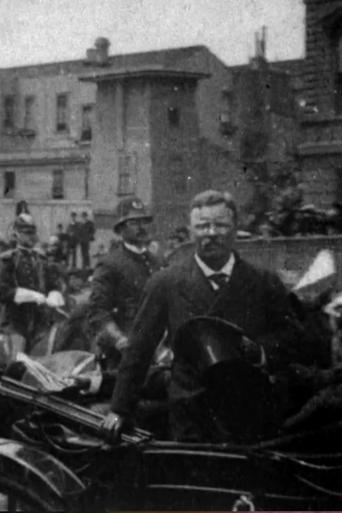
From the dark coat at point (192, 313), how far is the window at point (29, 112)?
29634mm

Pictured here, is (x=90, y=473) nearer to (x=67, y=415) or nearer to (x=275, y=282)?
(x=67, y=415)

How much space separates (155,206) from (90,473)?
1868cm

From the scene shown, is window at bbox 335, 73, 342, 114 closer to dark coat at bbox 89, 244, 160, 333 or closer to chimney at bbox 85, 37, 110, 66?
chimney at bbox 85, 37, 110, 66

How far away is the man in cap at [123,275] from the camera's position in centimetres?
592

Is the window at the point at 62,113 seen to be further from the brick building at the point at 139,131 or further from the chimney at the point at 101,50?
the chimney at the point at 101,50

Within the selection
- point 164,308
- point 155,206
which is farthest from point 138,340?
point 155,206

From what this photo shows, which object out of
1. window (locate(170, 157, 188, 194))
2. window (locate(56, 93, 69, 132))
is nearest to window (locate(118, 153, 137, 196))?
window (locate(170, 157, 188, 194))

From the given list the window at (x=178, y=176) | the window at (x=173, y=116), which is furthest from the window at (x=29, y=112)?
the window at (x=173, y=116)

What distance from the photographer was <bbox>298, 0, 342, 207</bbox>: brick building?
15734 mm

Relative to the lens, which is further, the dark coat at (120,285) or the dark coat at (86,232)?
the dark coat at (86,232)

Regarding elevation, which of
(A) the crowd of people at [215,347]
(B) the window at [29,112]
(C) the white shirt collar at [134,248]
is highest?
(B) the window at [29,112]

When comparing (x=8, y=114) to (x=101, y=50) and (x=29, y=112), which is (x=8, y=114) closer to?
(x=29, y=112)

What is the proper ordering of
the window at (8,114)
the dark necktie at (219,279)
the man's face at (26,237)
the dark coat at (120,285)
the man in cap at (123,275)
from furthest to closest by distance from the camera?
the window at (8,114) < the man's face at (26,237) < the dark coat at (120,285) < the man in cap at (123,275) < the dark necktie at (219,279)

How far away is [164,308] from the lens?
12.1 ft
